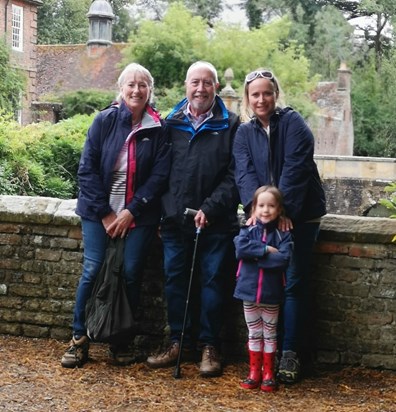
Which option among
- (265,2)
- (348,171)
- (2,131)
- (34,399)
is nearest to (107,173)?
(34,399)

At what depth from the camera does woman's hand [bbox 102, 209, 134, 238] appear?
5.10 meters

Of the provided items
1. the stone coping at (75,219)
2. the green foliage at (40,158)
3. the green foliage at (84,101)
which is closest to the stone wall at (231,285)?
the stone coping at (75,219)

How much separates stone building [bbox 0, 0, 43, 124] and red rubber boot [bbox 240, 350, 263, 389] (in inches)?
1087

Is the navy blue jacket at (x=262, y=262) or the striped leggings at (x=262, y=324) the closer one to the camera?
the navy blue jacket at (x=262, y=262)

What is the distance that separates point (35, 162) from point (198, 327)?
9.89 metres

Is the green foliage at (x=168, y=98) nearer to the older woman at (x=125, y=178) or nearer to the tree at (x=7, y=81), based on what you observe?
the tree at (x=7, y=81)

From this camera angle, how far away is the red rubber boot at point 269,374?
4.84 metres

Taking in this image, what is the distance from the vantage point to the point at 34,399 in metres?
4.64

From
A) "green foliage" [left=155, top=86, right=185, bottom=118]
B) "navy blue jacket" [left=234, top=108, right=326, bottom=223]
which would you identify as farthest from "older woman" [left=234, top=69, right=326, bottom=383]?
"green foliage" [left=155, top=86, right=185, bottom=118]

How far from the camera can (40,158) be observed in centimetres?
1524

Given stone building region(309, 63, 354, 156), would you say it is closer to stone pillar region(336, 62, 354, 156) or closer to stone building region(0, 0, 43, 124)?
stone pillar region(336, 62, 354, 156)

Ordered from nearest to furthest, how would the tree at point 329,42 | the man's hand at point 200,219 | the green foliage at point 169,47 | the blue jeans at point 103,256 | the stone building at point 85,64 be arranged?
the man's hand at point 200,219 < the blue jeans at point 103,256 < the green foliage at point 169,47 < the stone building at point 85,64 < the tree at point 329,42

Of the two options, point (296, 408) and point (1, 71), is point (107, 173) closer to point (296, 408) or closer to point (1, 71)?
point (296, 408)

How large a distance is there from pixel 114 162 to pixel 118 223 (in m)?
0.41
